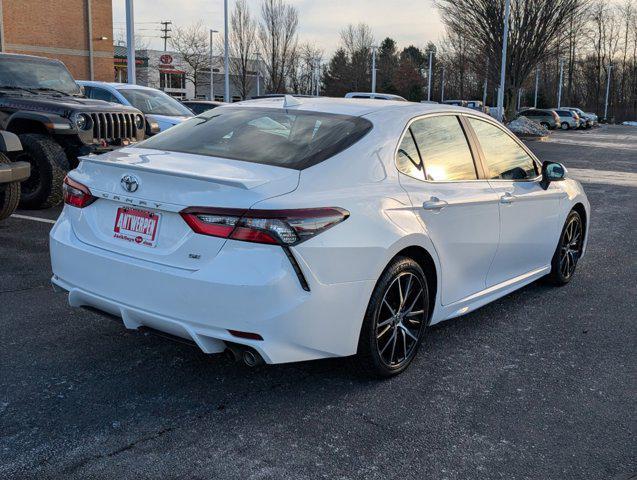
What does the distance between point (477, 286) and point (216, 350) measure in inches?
81.3

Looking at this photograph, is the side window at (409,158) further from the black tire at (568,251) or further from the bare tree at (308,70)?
the bare tree at (308,70)

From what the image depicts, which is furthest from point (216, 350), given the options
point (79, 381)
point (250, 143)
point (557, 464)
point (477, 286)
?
point (477, 286)

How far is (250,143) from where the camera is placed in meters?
3.96

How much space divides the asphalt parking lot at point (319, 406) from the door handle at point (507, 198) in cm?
91

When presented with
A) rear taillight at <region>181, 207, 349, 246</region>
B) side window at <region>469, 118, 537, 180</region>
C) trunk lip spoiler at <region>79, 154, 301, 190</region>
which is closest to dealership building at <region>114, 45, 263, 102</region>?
side window at <region>469, 118, 537, 180</region>

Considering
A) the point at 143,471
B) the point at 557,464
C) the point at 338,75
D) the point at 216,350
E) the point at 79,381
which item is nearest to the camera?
the point at 143,471

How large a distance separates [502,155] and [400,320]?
1.86m

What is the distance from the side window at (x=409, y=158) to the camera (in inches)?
157

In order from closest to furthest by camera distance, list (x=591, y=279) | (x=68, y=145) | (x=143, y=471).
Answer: (x=143, y=471)
(x=591, y=279)
(x=68, y=145)

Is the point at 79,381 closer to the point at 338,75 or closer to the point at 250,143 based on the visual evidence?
the point at 250,143

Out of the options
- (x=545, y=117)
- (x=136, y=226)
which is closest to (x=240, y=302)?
(x=136, y=226)

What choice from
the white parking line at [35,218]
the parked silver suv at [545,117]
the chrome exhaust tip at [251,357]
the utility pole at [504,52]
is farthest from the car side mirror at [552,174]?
the parked silver suv at [545,117]

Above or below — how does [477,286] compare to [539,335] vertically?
above

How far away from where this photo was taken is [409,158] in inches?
161
